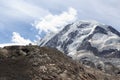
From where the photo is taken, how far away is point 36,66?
272ft

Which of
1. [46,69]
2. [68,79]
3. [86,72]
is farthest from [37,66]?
[86,72]

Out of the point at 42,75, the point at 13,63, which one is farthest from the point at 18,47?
the point at 42,75

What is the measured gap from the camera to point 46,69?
270 feet

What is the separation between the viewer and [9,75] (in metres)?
77.6

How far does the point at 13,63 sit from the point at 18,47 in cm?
1011

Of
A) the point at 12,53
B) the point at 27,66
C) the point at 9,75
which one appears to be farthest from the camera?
the point at 12,53

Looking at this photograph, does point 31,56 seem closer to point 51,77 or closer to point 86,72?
point 51,77

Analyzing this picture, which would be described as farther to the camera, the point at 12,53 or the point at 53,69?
the point at 12,53

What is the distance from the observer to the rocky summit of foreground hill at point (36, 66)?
78.9 m

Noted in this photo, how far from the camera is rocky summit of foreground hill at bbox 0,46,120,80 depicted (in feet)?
259

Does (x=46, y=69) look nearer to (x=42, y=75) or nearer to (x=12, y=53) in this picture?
(x=42, y=75)

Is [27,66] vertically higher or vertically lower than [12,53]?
lower

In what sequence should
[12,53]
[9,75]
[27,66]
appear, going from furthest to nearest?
[12,53], [27,66], [9,75]

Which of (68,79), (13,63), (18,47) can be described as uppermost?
(18,47)
